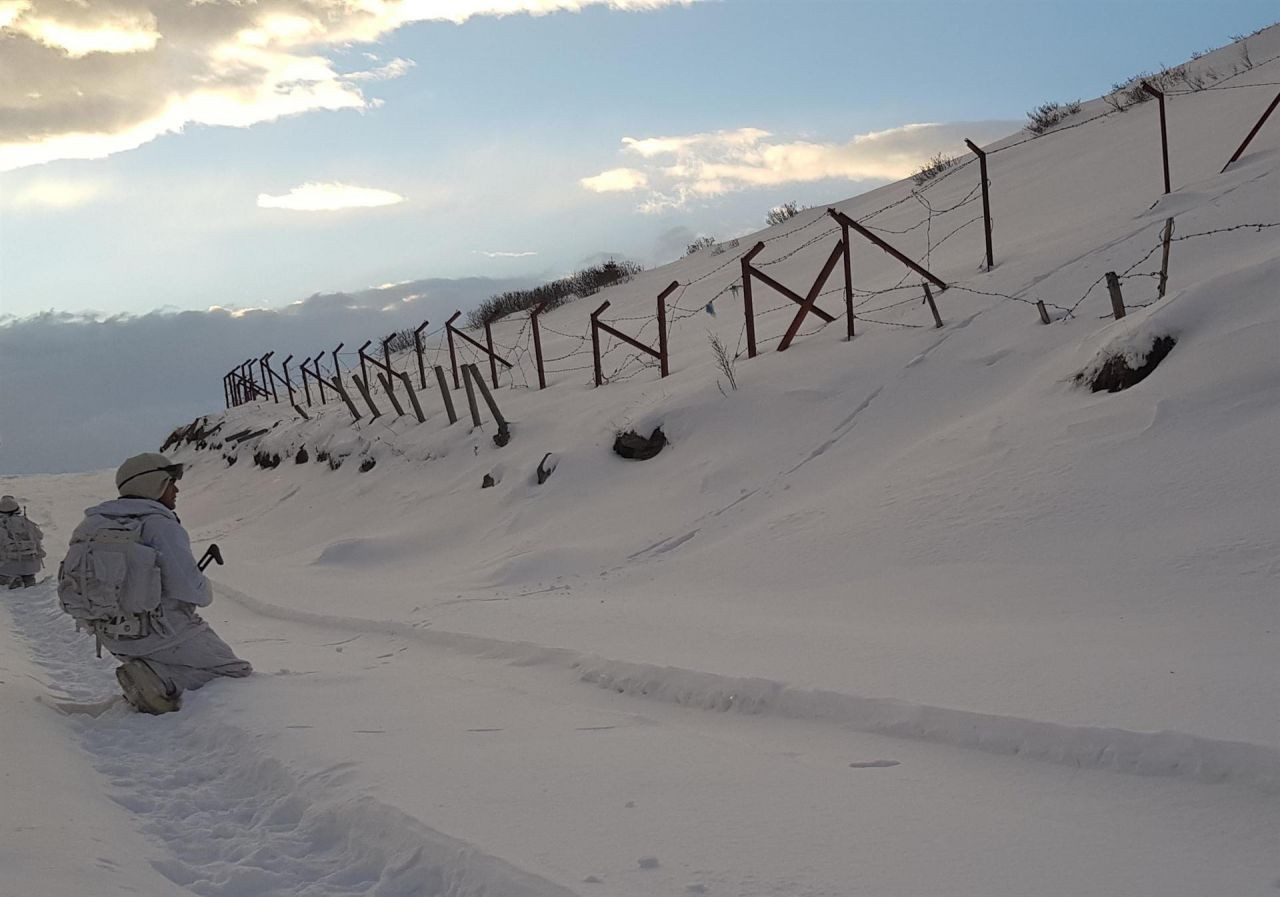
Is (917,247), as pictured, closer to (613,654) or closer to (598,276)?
(613,654)

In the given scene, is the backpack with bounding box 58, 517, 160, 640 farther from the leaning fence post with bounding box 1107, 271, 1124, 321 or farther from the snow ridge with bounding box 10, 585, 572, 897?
the leaning fence post with bounding box 1107, 271, 1124, 321

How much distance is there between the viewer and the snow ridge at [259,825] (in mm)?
3490

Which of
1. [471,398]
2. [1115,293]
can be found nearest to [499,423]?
[471,398]

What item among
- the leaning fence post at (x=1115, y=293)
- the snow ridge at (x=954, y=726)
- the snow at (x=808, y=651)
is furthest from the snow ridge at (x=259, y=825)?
the leaning fence post at (x=1115, y=293)

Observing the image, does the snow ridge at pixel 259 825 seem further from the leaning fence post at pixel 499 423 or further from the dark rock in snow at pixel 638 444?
the leaning fence post at pixel 499 423

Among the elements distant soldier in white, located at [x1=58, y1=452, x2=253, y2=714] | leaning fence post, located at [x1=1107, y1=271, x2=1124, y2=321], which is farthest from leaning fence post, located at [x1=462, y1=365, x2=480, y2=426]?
distant soldier in white, located at [x1=58, y1=452, x2=253, y2=714]

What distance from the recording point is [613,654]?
649cm

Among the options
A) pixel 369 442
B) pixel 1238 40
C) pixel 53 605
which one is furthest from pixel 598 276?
pixel 53 605

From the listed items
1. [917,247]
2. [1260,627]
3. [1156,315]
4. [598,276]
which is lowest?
[1260,627]

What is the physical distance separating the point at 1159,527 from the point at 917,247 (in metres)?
13.6

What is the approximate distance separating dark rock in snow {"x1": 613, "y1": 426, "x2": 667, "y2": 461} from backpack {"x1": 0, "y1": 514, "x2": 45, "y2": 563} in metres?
7.95

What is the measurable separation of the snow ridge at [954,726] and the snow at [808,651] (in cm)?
1

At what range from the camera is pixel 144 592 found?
6.34m

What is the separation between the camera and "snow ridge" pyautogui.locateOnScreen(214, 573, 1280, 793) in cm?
378
